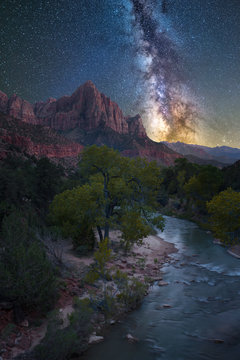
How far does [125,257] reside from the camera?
15.4 m

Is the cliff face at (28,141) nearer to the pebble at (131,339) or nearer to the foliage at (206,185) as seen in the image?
the foliage at (206,185)

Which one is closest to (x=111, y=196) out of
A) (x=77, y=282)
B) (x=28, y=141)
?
(x=77, y=282)

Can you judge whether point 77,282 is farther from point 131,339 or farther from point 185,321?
point 185,321

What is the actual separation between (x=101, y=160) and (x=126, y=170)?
6.35 feet

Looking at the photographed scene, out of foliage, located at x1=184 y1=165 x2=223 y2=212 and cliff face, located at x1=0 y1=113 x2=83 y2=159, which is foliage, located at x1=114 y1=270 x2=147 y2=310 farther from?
cliff face, located at x1=0 y1=113 x2=83 y2=159

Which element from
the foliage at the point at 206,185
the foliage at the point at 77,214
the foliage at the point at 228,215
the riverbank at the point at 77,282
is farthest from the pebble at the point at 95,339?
the foliage at the point at 206,185

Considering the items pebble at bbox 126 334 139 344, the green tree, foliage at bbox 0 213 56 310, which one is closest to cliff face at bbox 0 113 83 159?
the green tree

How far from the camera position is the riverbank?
21.0 ft

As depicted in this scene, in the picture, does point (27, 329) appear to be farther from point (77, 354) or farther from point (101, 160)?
point (101, 160)

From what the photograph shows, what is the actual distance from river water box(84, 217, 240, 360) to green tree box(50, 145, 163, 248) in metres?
3.87

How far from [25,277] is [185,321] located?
676 cm

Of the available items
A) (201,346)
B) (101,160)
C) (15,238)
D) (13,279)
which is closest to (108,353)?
(201,346)

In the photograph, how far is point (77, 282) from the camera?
1061 centimetres

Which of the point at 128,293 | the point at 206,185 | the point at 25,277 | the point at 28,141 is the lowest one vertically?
the point at 128,293
